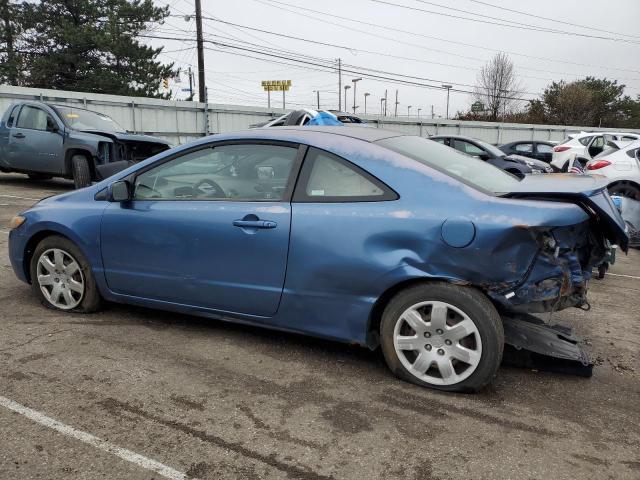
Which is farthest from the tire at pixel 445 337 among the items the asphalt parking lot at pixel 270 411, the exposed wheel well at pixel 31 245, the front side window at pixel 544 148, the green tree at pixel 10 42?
the green tree at pixel 10 42

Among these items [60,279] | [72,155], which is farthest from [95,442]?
[72,155]

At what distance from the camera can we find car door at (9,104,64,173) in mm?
10773

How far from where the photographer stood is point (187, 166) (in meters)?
3.78

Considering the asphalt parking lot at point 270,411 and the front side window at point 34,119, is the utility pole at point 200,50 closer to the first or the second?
the front side window at point 34,119

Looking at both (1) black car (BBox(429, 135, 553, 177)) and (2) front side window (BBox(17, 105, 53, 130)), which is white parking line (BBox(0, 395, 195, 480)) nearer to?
(2) front side window (BBox(17, 105, 53, 130))

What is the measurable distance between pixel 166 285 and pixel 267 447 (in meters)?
1.60

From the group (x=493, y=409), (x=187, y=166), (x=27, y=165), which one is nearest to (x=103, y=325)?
(x=187, y=166)

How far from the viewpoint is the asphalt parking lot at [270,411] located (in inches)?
94.6

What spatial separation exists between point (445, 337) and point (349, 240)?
2.52 ft

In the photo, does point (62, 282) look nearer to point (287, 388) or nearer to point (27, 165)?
point (287, 388)

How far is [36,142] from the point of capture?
11023 mm

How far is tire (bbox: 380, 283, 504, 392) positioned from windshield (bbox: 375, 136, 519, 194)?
675 mm

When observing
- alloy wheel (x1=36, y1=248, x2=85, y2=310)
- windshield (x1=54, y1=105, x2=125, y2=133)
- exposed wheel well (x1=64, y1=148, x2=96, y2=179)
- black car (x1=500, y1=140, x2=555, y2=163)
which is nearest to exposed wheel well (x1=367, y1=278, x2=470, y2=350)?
alloy wheel (x1=36, y1=248, x2=85, y2=310)

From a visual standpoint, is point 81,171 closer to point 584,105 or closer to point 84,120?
point 84,120
